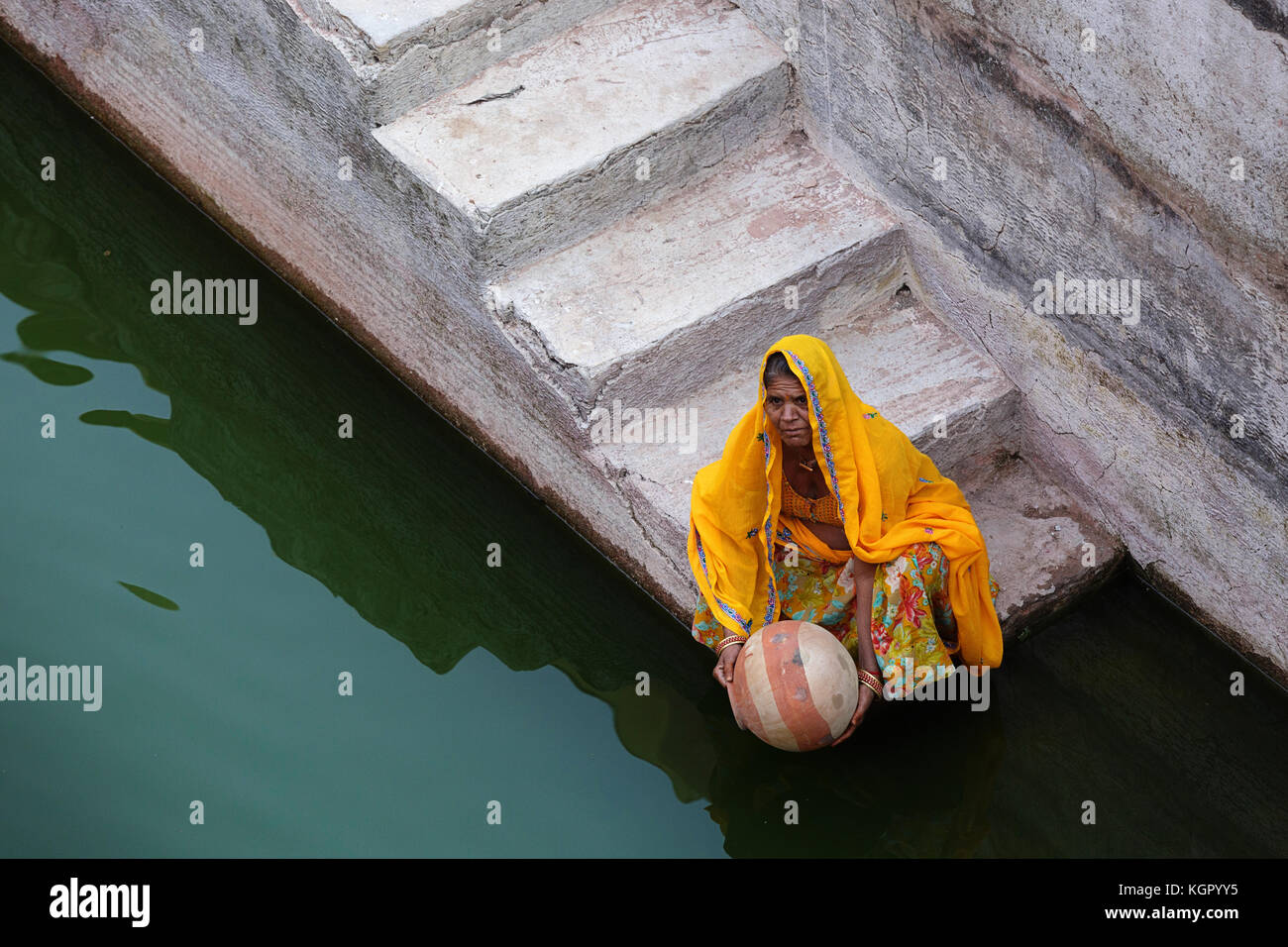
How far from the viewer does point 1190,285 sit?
4.84 meters

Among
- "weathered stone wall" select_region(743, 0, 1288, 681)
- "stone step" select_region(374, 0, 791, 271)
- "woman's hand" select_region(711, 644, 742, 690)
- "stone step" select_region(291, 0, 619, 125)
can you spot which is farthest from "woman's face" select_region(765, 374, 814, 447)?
"stone step" select_region(291, 0, 619, 125)

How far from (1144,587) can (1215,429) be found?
780 mm

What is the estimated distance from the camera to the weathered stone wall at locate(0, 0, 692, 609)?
5.77m

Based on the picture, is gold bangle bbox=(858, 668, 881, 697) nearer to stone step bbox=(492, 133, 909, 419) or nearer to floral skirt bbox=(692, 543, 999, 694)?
floral skirt bbox=(692, 543, 999, 694)

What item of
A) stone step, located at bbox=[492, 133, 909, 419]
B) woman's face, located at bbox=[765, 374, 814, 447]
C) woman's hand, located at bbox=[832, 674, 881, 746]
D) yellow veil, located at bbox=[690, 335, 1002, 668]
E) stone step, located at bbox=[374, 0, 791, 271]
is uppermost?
stone step, located at bbox=[374, 0, 791, 271]

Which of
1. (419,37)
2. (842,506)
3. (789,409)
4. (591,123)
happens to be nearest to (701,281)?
(591,123)

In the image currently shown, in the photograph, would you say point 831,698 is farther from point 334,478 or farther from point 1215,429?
point 334,478

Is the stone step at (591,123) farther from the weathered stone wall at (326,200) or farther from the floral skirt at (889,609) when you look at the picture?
the floral skirt at (889,609)

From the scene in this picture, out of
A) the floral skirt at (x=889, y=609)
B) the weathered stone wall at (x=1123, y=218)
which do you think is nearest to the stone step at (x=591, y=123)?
the weathered stone wall at (x=1123, y=218)

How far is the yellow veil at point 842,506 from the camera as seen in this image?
183 inches

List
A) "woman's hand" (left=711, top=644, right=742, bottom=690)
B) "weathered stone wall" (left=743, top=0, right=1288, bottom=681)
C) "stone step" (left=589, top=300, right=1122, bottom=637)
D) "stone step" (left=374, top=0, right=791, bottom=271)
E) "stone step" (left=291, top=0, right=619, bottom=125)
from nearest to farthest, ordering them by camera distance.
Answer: "weathered stone wall" (left=743, top=0, right=1288, bottom=681) → "woman's hand" (left=711, top=644, right=742, bottom=690) → "stone step" (left=589, top=300, right=1122, bottom=637) → "stone step" (left=374, top=0, right=791, bottom=271) → "stone step" (left=291, top=0, right=619, bottom=125)

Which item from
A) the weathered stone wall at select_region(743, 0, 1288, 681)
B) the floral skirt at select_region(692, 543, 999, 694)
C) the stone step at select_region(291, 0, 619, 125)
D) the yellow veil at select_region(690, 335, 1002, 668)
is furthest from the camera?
the stone step at select_region(291, 0, 619, 125)

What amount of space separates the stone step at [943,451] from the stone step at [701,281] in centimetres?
13

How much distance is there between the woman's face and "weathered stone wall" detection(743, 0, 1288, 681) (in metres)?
1.19
